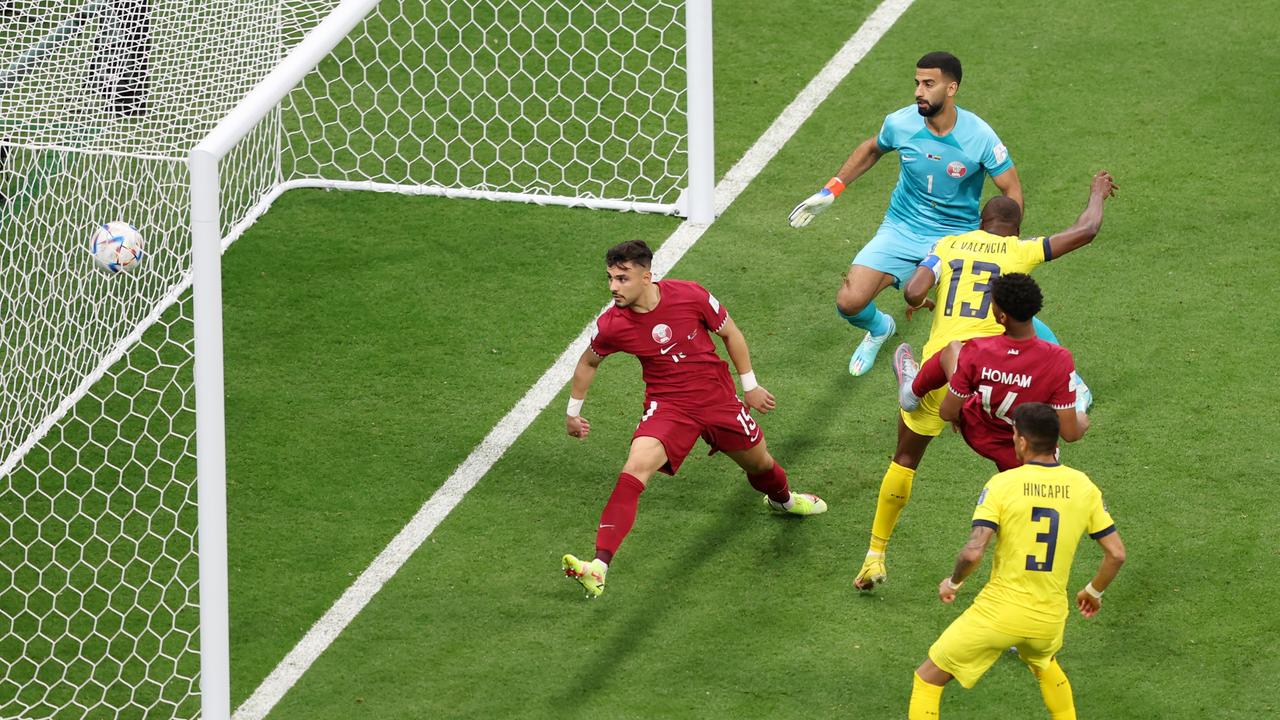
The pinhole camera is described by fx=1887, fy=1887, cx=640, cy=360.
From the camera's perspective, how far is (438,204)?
38.0 ft

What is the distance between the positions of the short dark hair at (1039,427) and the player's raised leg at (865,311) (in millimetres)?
2677

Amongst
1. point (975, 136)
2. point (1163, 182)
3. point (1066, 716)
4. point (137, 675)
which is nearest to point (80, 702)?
point (137, 675)

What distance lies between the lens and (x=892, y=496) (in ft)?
27.2

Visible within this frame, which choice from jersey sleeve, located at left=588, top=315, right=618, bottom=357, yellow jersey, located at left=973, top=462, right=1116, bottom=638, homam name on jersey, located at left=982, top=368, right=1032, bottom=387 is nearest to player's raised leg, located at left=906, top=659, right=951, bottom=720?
yellow jersey, located at left=973, top=462, right=1116, bottom=638

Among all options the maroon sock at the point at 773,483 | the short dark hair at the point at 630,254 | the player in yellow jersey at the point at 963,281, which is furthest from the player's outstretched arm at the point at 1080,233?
the short dark hair at the point at 630,254

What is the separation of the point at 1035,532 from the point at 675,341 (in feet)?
6.62

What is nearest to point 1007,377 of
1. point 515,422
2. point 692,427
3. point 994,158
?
point 692,427

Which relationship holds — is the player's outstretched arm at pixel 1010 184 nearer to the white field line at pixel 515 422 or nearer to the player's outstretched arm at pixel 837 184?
the player's outstretched arm at pixel 837 184

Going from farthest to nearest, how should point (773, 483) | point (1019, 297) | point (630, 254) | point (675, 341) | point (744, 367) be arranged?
1. point (773, 483)
2. point (744, 367)
3. point (675, 341)
4. point (630, 254)
5. point (1019, 297)

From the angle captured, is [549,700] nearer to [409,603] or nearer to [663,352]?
[409,603]

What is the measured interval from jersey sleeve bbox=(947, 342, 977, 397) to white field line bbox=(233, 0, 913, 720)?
2.77 meters

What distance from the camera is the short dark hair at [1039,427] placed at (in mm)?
6887

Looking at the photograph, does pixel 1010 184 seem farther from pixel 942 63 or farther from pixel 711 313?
pixel 711 313

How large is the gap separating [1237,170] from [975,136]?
2.92 meters
